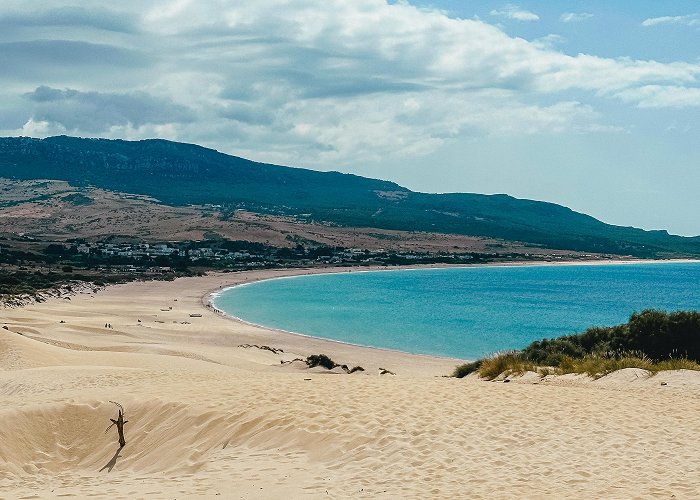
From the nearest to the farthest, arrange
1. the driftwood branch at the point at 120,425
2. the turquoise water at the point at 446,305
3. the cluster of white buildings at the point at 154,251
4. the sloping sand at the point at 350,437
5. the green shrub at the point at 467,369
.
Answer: the sloping sand at the point at 350,437 → the driftwood branch at the point at 120,425 → the green shrub at the point at 467,369 → the turquoise water at the point at 446,305 → the cluster of white buildings at the point at 154,251

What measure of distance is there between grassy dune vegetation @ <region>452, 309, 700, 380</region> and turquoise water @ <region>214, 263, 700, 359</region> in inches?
838

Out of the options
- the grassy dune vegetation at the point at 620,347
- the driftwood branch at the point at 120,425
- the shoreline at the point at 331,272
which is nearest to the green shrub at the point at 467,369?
the grassy dune vegetation at the point at 620,347

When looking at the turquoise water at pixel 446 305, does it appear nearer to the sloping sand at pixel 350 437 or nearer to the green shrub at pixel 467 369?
the green shrub at pixel 467 369

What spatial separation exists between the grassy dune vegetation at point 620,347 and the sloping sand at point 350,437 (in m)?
2.28

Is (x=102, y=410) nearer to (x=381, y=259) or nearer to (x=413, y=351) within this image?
(x=413, y=351)

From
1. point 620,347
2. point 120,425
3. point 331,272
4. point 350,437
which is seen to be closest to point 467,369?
point 620,347

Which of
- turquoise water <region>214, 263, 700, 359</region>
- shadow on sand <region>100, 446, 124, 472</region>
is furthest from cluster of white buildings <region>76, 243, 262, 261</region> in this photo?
shadow on sand <region>100, 446, 124, 472</region>

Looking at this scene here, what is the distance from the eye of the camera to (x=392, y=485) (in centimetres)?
962

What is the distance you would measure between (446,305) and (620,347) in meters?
58.5

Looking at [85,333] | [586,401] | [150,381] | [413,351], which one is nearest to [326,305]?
[413,351]

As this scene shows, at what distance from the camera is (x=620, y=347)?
23.6 metres

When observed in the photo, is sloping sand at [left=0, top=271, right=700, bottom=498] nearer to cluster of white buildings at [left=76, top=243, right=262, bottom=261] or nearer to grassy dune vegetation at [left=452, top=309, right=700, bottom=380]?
grassy dune vegetation at [left=452, top=309, right=700, bottom=380]

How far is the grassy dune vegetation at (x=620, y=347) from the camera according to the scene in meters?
20.5

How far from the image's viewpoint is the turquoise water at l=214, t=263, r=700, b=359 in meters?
56.0
